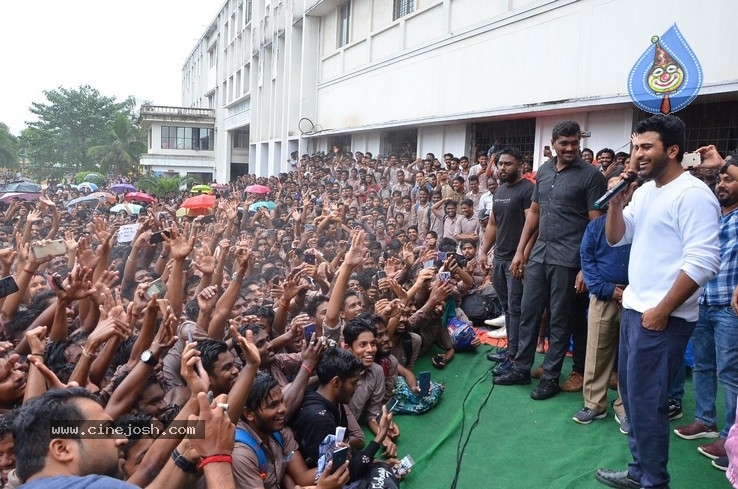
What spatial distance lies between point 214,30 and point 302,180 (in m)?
30.5

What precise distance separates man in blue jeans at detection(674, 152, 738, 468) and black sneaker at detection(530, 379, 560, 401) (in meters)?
0.84

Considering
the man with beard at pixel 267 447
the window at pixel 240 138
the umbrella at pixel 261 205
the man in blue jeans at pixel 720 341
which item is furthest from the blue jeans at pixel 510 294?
the window at pixel 240 138

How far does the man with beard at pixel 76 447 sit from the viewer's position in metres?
1.69

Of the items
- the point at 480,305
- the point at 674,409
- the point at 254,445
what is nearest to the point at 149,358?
the point at 254,445

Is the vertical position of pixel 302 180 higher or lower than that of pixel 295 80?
lower

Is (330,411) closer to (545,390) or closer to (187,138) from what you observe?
(545,390)

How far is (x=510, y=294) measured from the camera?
15.1 ft

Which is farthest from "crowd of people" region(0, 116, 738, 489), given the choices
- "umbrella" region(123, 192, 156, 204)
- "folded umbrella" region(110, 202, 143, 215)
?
"umbrella" region(123, 192, 156, 204)

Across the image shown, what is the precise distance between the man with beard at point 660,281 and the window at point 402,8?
1309 centimetres

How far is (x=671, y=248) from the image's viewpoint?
8.87 feet

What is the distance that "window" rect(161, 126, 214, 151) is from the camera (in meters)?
41.8

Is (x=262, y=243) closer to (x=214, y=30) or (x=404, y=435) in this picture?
(x=404, y=435)

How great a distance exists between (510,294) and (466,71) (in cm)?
856

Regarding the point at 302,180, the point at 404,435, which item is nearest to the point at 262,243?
the point at 404,435
